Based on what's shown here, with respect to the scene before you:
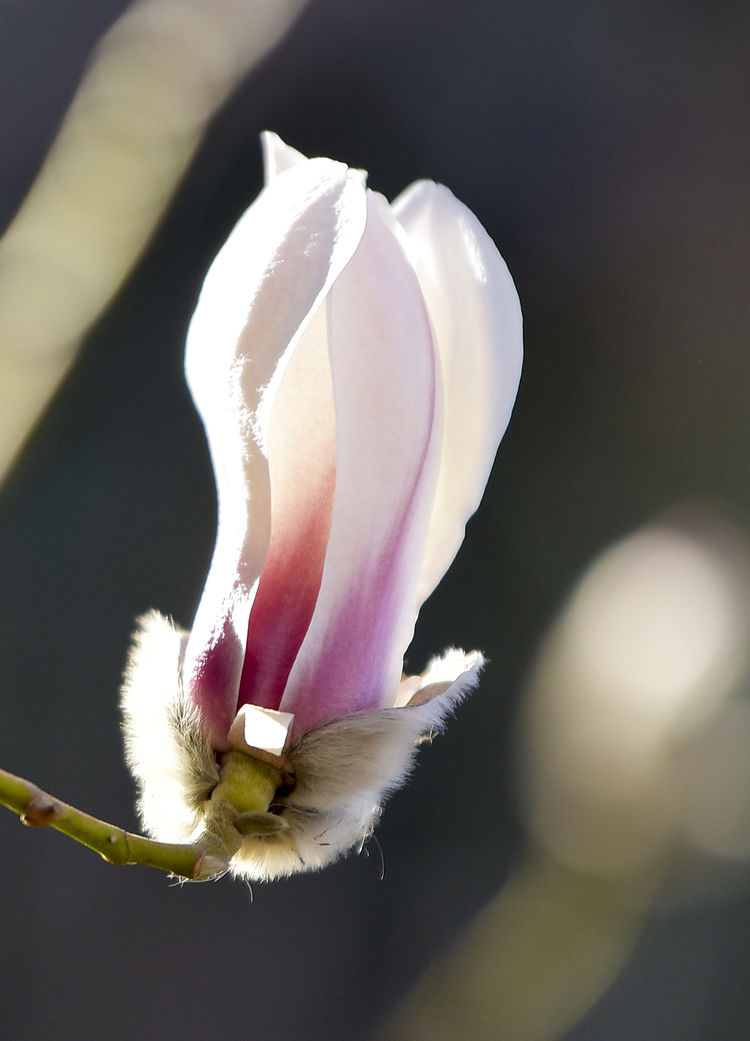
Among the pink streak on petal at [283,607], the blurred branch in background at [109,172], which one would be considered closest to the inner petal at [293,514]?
the pink streak on petal at [283,607]

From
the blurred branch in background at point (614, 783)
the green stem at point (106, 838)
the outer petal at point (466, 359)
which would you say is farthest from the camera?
the blurred branch in background at point (614, 783)

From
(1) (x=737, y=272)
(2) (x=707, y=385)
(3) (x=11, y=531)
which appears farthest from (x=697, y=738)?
(3) (x=11, y=531)

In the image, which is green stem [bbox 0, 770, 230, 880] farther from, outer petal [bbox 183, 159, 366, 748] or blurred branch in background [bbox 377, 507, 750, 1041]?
blurred branch in background [bbox 377, 507, 750, 1041]

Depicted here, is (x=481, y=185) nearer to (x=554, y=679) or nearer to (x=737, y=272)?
(x=737, y=272)

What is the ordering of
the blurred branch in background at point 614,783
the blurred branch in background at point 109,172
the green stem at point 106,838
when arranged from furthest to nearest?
the blurred branch in background at point 614,783, the blurred branch in background at point 109,172, the green stem at point 106,838

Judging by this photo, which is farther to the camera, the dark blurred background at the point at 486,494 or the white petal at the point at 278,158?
the dark blurred background at the point at 486,494

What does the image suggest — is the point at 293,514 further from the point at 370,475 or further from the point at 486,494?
the point at 486,494

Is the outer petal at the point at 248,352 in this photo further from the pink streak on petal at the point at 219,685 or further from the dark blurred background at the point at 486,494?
the dark blurred background at the point at 486,494
